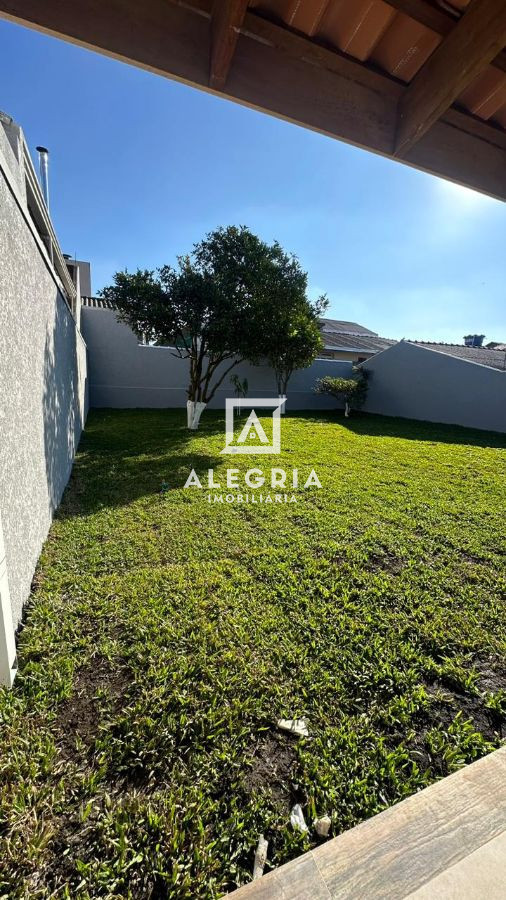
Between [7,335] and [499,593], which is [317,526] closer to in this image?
[499,593]

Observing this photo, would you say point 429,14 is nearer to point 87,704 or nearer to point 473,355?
point 87,704

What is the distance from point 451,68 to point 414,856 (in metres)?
3.04

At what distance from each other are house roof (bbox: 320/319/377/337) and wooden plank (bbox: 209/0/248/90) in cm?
2416

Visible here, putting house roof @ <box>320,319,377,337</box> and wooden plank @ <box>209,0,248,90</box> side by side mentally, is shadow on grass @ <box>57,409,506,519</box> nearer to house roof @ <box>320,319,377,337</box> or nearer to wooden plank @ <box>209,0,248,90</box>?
wooden plank @ <box>209,0,248,90</box>

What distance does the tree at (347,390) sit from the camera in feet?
46.3

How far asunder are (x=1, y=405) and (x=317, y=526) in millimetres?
3228

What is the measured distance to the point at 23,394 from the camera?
268 centimetres

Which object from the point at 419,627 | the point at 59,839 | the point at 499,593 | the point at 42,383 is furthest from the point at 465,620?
the point at 42,383

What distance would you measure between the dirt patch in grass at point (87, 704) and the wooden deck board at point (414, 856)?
937 millimetres

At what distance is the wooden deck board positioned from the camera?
1.07 metres

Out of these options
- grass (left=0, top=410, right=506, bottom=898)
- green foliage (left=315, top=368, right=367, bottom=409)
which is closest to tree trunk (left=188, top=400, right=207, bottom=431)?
grass (left=0, top=410, right=506, bottom=898)

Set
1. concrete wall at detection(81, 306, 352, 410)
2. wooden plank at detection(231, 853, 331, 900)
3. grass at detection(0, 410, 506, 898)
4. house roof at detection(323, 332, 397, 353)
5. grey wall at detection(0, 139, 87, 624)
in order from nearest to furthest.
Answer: wooden plank at detection(231, 853, 331, 900), grass at detection(0, 410, 506, 898), grey wall at detection(0, 139, 87, 624), concrete wall at detection(81, 306, 352, 410), house roof at detection(323, 332, 397, 353)

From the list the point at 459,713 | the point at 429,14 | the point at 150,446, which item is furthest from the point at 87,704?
the point at 150,446
